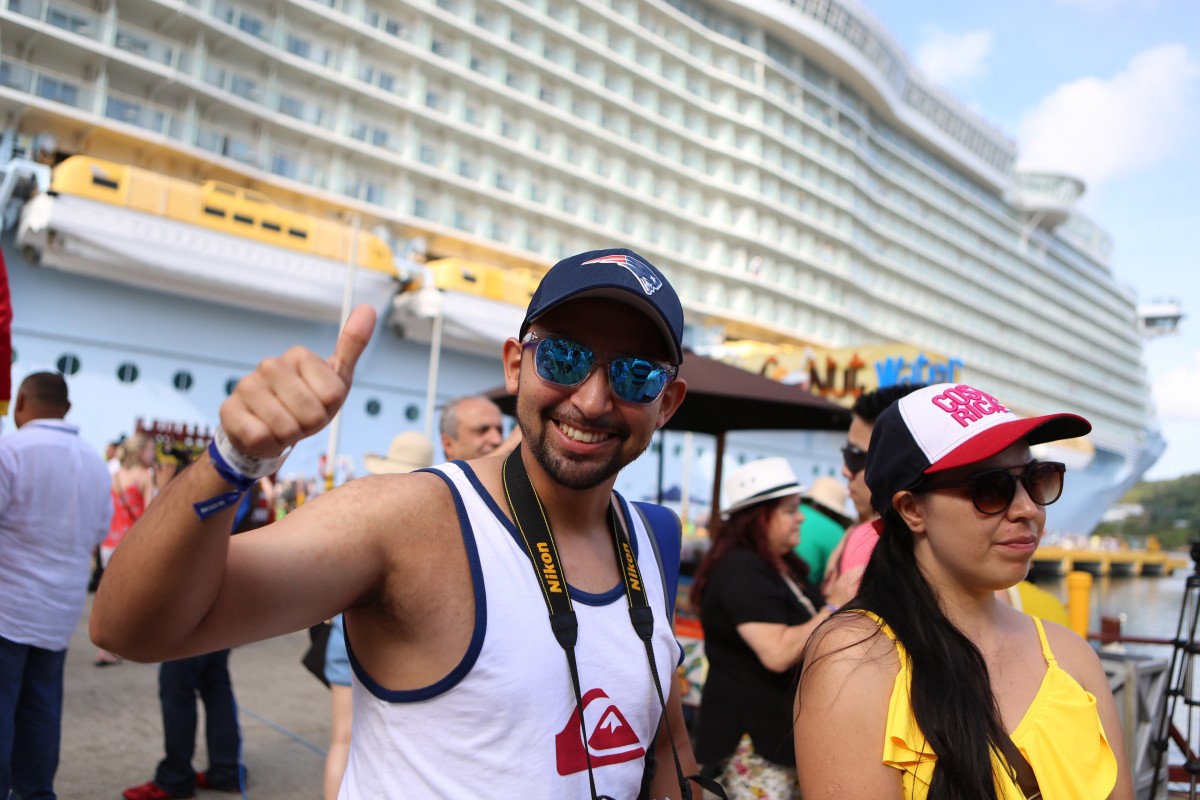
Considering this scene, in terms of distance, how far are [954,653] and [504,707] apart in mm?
878

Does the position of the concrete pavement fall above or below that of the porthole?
below

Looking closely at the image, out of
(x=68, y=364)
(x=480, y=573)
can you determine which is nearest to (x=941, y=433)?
(x=480, y=573)

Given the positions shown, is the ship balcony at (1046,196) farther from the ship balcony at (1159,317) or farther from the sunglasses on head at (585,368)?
the sunglasses on head at (585,368)

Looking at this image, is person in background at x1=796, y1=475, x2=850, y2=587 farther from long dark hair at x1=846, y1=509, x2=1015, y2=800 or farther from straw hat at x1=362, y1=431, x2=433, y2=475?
long dark hair at x1=846, y1=509, x2=1015, y2=800

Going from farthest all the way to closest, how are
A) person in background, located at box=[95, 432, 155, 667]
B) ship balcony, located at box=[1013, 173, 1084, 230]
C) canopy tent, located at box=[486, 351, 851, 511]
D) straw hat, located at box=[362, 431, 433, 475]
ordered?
ship balcony, located at box=[1013, 173, 1084, 230] → person in background, located at box=[95, 432, 155, 667] → canopy tent, located at box=[486, 351, 851, 511] → straw hat, located at box=[362, 431, 433, 475]

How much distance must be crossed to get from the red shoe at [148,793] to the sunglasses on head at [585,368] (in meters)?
3.73

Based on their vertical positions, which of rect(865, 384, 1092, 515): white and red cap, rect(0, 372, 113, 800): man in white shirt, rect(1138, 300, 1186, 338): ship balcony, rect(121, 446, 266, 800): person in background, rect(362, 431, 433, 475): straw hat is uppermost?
rect(1138, 300, 1186, 338): ship balcony

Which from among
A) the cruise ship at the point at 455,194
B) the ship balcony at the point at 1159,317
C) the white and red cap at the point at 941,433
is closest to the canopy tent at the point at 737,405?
the cruise ship at the point at 455,194

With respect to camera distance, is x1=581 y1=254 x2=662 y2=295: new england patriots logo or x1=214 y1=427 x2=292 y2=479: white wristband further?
x1=581 y1=254 x2=662 y2=295: new england patriots logo

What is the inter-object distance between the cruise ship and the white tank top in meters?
7.51

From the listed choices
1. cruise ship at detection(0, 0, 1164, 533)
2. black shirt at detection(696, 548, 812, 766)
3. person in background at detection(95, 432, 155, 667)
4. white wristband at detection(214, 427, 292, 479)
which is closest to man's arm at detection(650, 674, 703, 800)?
white wristband at detection(214, 427, 292, 479)

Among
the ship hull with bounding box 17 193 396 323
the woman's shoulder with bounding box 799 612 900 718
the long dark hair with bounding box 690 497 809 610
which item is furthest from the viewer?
the ship hull with bounding box 17 193 396 323

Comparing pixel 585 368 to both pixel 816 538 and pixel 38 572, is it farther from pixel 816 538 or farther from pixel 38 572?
pixel 816 538

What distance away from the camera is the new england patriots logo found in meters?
1.41
